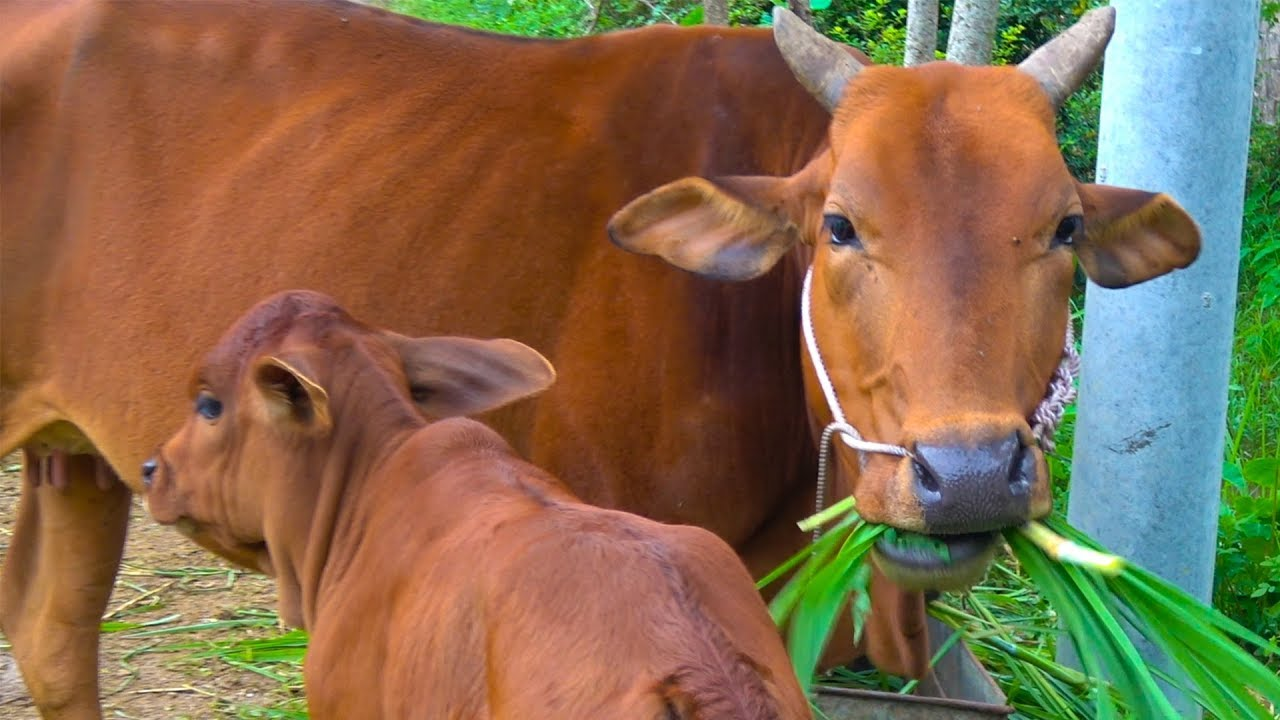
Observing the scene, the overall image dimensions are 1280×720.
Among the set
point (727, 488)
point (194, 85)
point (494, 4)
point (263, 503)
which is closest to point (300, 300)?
point (263, 503)

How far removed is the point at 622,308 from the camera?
151 inches

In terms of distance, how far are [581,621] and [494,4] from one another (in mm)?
9690

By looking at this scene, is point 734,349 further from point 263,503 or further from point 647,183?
point 263,503

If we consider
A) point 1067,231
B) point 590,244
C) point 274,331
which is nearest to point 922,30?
point 590,244

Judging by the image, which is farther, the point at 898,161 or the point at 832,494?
the point at 832,494

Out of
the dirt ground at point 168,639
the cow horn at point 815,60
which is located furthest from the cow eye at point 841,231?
the dirt ground at point 168,639

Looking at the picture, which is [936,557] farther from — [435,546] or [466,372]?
[466,372]

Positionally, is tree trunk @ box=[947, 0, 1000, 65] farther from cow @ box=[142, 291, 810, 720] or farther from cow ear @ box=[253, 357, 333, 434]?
cow ear @ box=[253, 357, 333, 434]

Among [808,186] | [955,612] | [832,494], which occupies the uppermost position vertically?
[808,186]

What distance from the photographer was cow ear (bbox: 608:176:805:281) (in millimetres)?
3516

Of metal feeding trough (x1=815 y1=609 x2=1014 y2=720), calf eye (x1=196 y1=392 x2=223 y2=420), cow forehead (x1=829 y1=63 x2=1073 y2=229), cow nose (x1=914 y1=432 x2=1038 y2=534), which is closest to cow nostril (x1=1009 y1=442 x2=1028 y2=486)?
cow nose (x1=914 y1=432 x2=1038 y2=534)

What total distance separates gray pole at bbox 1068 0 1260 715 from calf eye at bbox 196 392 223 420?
2207 millimetres

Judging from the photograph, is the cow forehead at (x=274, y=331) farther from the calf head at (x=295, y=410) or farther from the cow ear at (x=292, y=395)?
the cow ear at (x=292, y=395)

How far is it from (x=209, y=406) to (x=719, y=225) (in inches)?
46.0
